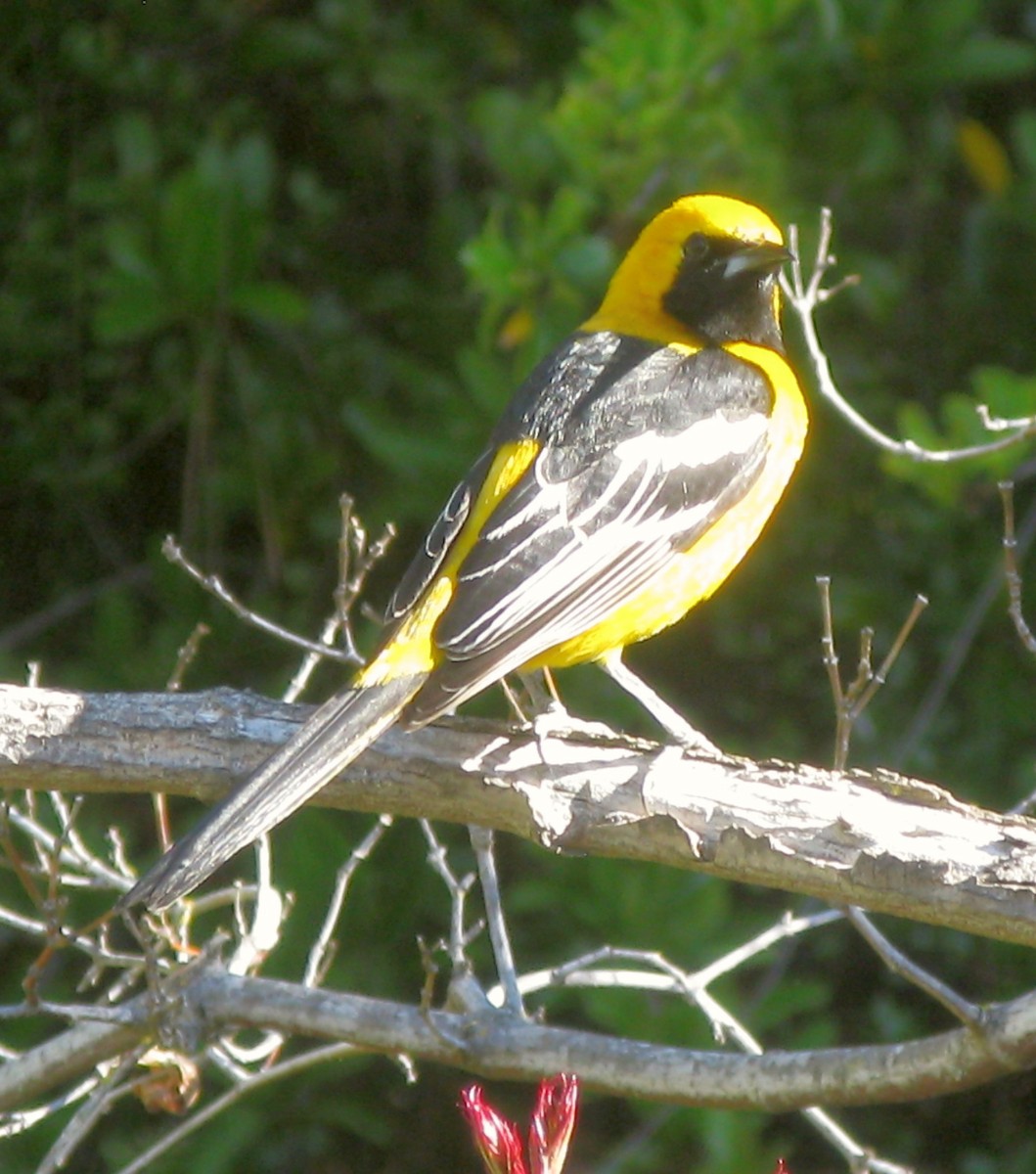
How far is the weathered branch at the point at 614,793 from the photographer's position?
291 cm

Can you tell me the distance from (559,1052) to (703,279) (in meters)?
2.21

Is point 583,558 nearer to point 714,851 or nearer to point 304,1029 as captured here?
point 714,851

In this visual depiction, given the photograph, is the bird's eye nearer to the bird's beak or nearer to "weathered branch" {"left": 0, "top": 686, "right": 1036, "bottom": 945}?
the bird's beak

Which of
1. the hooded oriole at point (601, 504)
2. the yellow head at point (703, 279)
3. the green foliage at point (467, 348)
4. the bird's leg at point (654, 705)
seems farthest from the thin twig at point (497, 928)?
the yellow head at point (703, 279)

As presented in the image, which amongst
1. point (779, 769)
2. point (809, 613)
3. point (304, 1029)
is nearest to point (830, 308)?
point (809, 613)

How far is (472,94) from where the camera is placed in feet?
17.7

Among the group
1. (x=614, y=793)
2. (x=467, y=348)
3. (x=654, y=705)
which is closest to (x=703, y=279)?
(x=467, y=348)

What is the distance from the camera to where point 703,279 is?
445cm

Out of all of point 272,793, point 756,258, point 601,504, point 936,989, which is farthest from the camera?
point 756,258

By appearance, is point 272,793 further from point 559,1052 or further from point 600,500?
point 600,500

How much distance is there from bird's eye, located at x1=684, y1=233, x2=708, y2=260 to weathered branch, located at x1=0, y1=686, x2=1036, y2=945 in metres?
1.55

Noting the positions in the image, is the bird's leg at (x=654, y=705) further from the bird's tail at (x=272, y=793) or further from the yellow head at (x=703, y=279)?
the yellow head at (x=703, y=279)

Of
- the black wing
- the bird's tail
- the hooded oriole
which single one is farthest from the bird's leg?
the bird's tail

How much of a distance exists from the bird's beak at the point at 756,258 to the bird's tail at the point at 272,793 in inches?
64.6
